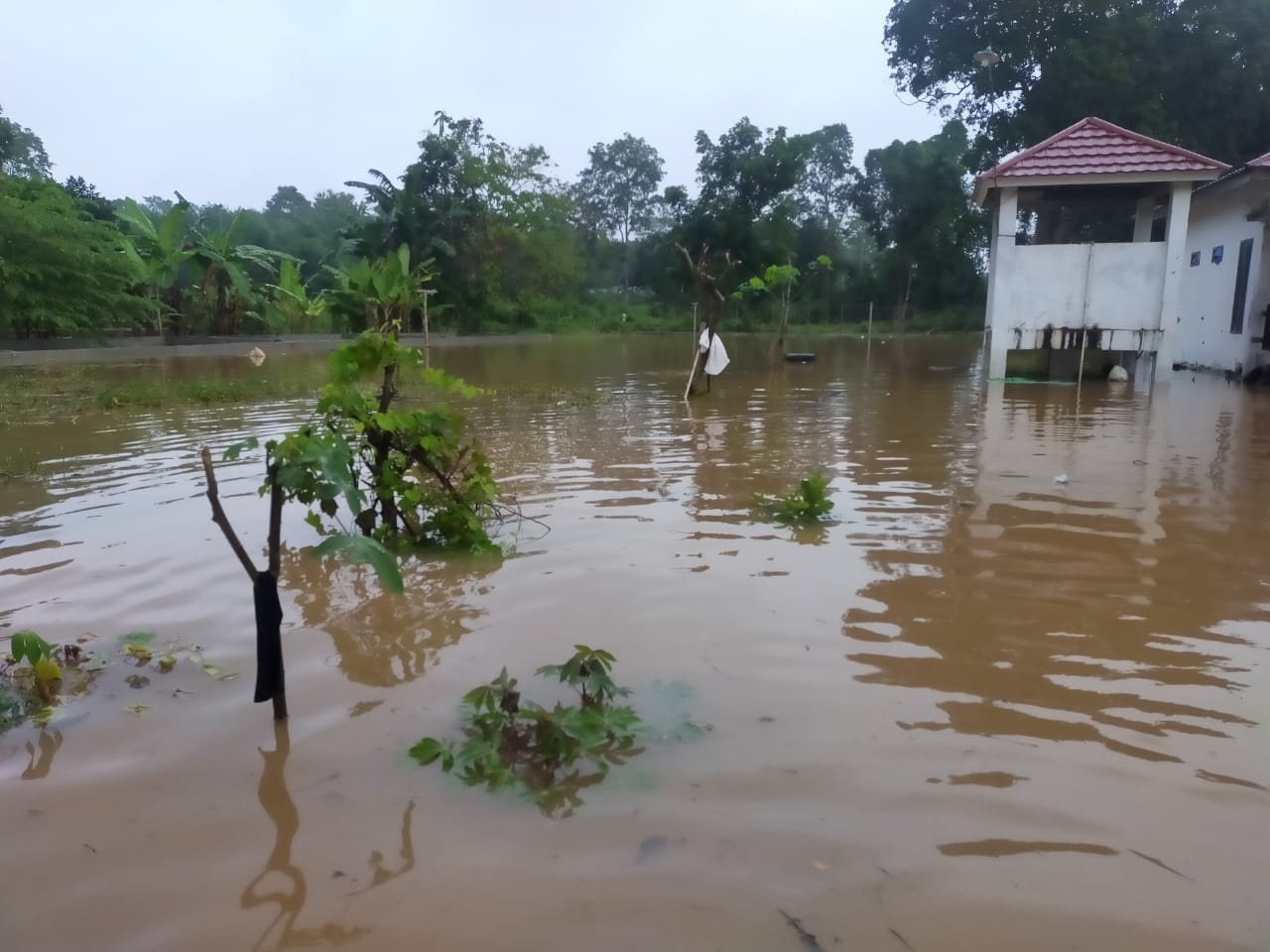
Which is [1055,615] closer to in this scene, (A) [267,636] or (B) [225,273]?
(A) [267,636]

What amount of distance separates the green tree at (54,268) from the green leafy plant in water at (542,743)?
2129 cm

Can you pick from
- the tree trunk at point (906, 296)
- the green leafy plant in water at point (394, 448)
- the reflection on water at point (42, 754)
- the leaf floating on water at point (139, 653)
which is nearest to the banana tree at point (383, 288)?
the green leafy plant in water at point (394, 448)

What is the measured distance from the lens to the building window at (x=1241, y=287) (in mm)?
15516

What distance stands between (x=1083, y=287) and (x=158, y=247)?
22.5 meters

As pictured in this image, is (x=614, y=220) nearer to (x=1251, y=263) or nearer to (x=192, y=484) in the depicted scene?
(x=1251, y=263)

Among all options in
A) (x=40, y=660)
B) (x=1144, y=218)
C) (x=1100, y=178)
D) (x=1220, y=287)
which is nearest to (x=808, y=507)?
(x=40, y=660)

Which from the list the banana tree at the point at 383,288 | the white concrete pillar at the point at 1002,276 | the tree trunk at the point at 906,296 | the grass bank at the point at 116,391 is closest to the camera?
the banana tree at the point at 383,288

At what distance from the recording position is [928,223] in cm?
4597

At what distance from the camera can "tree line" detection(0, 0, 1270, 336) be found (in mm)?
23191

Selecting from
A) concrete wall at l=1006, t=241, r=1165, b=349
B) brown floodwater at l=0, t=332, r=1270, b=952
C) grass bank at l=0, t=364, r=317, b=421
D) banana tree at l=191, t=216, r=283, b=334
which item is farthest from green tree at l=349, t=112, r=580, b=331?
brown floodwater at l=0, t=332, r=1270, b=952

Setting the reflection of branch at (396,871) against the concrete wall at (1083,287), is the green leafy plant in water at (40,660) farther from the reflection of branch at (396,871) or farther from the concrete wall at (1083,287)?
the concrete wall at (1083,287)

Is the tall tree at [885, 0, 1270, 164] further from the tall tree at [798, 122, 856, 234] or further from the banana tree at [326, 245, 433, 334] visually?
the tall tree at [798, 122, 856, 234]

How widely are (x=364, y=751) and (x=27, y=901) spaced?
0.97m

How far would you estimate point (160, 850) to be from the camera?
2.47m
